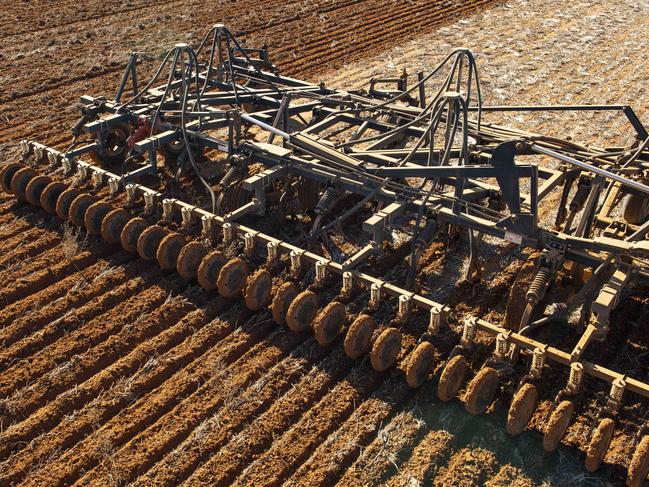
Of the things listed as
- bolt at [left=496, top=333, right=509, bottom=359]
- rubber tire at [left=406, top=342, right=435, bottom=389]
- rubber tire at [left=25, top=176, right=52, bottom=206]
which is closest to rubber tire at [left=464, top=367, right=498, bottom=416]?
bolt at [left=496, top=333, right=509, bottom=359]

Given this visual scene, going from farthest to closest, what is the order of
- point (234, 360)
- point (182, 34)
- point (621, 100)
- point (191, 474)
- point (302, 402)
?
1. point (182, 34)
2. point (621, 100)
3. point (234, 360)
4. point (302, 402)
5. point (191, 474)

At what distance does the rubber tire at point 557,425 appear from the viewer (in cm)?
586

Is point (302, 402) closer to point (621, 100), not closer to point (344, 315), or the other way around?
point (344, 315)

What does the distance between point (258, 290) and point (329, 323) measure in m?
1.02

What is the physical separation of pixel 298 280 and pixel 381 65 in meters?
9.54

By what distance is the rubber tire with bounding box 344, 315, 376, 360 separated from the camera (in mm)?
6828

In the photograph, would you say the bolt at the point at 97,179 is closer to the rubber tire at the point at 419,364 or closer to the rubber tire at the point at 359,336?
the rubber tire at the point at 359,336

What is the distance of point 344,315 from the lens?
7.23 m

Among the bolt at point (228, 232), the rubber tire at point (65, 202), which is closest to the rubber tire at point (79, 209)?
the rubber tire at point (65, 202)

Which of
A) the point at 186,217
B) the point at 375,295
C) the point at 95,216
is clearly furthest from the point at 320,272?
the point at 95,216

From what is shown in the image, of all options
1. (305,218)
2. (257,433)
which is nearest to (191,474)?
(257,433)

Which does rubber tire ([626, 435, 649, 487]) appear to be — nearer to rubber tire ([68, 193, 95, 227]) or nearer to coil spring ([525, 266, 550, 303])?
coil spring ([525, 266, 550, 303])

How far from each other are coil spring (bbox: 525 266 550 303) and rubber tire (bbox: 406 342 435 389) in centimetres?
119

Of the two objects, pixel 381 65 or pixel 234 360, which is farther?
pixel 381 65
